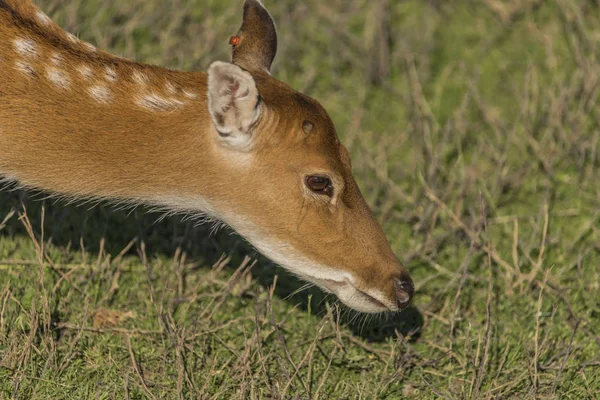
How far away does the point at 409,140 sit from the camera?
384 inches

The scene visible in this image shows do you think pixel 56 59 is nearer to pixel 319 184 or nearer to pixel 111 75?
pixel 111 75

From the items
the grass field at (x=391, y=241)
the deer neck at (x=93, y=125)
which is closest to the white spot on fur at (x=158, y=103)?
the deer neck at (x=93, y=125)

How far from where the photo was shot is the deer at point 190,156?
19.8 feet

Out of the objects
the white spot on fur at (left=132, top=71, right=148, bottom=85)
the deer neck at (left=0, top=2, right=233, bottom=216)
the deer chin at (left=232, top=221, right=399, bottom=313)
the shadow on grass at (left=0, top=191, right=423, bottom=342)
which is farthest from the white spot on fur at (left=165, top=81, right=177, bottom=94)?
the shadow on grass at (left=0, top=191, right=423, bottom=342)

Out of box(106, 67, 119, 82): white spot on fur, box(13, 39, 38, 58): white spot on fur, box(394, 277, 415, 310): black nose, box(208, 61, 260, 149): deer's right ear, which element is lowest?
box(394, 277, 415, 310): black nose

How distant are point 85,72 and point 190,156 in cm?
78

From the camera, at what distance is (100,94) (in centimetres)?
618

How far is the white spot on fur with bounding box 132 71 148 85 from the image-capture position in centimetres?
623

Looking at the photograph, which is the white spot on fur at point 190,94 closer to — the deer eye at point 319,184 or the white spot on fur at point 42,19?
the deer eye at point 319,184

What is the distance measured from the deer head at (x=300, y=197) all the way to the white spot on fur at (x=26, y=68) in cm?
109

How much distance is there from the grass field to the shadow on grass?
0.06 ft

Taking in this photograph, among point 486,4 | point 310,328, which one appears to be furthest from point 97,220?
point 486,4

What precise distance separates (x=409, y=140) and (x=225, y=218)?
3784 millimetres

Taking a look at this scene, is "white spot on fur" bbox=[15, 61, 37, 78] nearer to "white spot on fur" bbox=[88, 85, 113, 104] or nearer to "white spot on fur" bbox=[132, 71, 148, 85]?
"white spot on fur" bbox=[88, 85, 113, 104]
